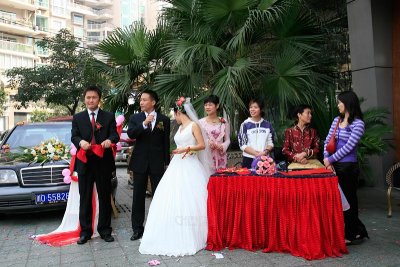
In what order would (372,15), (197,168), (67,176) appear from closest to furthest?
(197,168) < (67,176) < (372,15)

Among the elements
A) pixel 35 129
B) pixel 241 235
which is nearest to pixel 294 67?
pixel 241 235

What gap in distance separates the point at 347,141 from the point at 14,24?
45.5m

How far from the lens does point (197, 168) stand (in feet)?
15.8

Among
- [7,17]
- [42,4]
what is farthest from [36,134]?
[42,4]

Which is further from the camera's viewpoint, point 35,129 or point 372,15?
point 372,15

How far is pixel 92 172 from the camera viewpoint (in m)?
5.09

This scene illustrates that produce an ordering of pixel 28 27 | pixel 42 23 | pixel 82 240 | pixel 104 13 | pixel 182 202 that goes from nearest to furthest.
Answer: pixel 182 202
pixel 82 240
pixel 28 27
pixel 42 23
pixel 104 13

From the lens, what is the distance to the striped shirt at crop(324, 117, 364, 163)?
171 inches

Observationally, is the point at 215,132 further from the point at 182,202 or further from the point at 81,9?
the point at 81,9

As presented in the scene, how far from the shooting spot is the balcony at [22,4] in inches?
1662

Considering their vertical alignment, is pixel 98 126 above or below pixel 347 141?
above

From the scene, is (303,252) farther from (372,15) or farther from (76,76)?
(76,76)

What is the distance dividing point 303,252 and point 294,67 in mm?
3326

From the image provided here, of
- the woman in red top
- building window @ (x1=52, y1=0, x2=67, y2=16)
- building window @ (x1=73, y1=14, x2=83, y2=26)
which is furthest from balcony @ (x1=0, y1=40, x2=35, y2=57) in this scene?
the woman in red top
